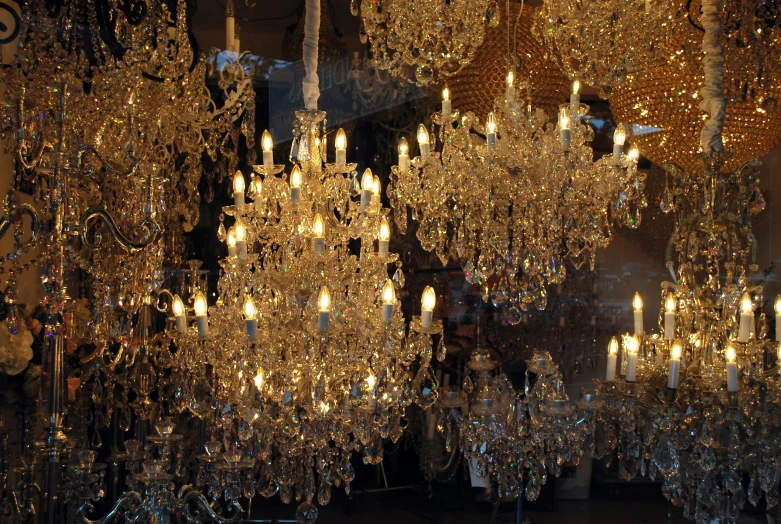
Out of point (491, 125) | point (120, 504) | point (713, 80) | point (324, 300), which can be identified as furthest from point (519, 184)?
point (120, 504)

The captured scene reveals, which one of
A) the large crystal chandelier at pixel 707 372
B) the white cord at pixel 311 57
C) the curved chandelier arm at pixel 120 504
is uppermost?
the white cord at pixel 311 57

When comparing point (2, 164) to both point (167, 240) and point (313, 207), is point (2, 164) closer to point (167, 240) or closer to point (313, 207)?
point (167, 240)

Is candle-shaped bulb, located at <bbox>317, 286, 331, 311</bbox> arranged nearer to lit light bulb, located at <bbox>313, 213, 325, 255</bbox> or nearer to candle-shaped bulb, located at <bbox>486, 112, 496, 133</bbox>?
lit light bulb, located at <bbox>313, 213, 325, 255</bbox>

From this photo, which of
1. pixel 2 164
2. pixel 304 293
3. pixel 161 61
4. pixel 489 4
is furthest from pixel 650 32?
pixel 2 164

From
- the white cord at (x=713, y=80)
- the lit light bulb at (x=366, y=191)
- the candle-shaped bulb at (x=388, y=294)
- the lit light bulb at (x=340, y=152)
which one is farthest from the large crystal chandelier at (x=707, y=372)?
the lit light bulb at (x=340, y=152)

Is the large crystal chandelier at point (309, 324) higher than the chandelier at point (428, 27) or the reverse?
the reverse

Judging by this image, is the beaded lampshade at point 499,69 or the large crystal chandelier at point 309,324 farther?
the beaded lampshade at point 499,69

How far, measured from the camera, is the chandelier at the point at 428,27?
2.62 m

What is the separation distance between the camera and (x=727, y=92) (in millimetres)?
2857

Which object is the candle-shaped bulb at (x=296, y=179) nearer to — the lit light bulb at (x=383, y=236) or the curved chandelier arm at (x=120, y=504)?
the lit light bulb at (x=383, y=236)

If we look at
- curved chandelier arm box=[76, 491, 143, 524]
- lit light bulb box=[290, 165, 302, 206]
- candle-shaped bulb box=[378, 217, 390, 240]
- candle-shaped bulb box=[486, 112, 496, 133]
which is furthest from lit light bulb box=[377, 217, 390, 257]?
curved chandelier arm box=[76, 491, 143, 524]

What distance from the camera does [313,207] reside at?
2.27m

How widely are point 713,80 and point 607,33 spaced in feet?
1.27

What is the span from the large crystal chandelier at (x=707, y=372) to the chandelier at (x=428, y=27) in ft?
2.48
